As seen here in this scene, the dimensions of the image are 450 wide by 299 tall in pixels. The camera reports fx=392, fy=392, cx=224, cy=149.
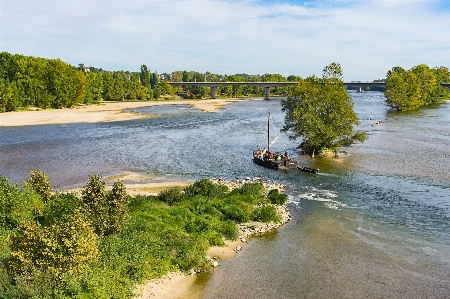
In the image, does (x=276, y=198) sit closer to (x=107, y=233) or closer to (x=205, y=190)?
(x=205, y=190)

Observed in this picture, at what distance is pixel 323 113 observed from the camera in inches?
2537

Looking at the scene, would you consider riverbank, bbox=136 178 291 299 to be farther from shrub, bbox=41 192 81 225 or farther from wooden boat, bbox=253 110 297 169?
wooden boat, bbox=253 110 297 169

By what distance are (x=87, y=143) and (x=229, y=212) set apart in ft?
165

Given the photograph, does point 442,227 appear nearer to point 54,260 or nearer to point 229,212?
point 229,212

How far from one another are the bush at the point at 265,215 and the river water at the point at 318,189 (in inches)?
56.6

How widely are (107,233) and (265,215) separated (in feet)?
47.3

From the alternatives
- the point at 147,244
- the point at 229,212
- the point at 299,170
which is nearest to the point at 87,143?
the point at 299,170

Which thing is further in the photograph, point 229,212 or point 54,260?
point 229,212

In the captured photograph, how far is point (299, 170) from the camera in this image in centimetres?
5572

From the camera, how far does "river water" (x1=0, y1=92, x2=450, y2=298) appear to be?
25.9m

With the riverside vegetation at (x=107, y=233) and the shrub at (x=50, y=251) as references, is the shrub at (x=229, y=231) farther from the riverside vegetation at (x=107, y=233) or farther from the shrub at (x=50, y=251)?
the shrub at (x=50, y=251)

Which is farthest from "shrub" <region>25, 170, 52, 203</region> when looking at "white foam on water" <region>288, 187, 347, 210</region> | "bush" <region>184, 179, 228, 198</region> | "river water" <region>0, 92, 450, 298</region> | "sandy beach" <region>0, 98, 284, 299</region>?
"white foam on water" <region>288, 187, 347, 210</region>

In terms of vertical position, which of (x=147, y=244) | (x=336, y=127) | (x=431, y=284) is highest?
(x=336, y=127)

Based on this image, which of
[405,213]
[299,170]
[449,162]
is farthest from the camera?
[449,162]
